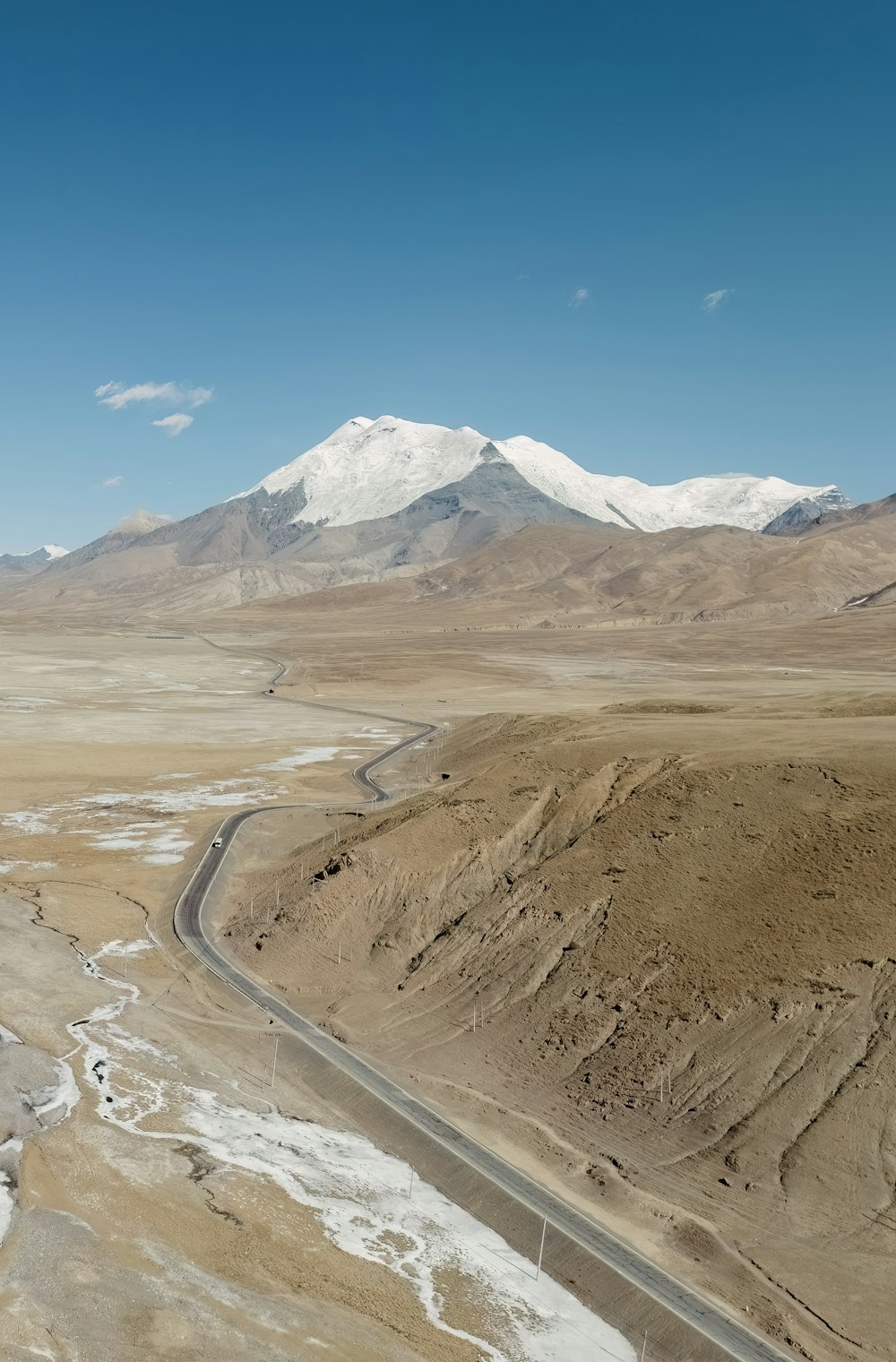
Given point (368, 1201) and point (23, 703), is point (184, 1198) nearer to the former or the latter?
point (368, 1201)

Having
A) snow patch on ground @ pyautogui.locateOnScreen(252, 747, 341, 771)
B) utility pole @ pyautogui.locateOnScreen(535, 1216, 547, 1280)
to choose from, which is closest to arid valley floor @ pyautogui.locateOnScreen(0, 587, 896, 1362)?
utility pole @ pyautogui.locateOnScreen(535, 1216, 547, 1280)

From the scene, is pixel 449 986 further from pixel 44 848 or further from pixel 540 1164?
pixel 44 848

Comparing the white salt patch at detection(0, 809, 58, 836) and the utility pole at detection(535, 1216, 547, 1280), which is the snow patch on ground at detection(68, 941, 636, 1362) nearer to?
the utility pole at detection(535, 1216, 547, 1280)

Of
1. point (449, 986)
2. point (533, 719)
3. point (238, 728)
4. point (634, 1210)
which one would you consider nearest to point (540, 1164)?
point (634, 1210)

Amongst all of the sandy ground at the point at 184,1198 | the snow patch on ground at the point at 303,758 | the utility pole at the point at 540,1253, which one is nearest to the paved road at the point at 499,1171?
the utility pole at the point at 540,1253

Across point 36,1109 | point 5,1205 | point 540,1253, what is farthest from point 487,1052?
point 5,1205

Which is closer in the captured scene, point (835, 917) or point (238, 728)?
point (835, 917)

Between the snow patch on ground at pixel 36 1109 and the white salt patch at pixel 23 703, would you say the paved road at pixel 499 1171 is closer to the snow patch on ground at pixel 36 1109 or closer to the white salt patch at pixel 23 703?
the snow patch on ground at pixel 36 1109

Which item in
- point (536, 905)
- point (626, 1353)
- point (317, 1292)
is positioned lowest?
point (626, 1353)
